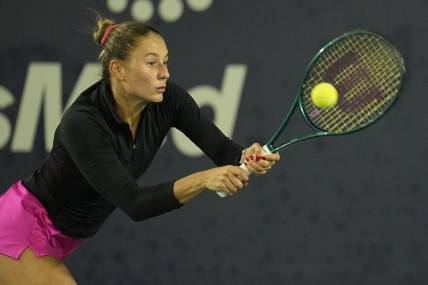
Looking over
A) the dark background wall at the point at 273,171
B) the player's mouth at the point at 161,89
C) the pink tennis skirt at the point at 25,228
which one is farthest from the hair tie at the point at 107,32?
the dark background wall at the point at 273,171

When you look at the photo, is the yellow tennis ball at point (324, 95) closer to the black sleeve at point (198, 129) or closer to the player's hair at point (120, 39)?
the black sleeve at point (198, 129)

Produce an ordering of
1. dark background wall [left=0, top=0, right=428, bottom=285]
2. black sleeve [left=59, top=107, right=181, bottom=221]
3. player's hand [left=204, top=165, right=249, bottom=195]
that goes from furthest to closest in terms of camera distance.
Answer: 1. dark background wall [left=0, top=0, right=428, bottom=285]
2. black sleeve [left=59, top=107, right=181, bottom=221]
3. player's hand [left=204, top=165, right=249, bottom=195]

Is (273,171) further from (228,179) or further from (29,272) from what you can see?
(228,179)

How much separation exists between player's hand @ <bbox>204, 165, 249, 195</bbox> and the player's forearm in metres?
0.03

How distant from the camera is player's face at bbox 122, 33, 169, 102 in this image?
2488mm

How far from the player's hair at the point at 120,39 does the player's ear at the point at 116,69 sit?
0.01m

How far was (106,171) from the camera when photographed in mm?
2350

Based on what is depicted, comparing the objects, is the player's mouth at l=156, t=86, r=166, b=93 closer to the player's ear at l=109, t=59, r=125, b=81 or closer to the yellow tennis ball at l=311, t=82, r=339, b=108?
the player's ear at l=109, t=59, r=125, b=81

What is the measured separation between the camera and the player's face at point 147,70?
249 cm

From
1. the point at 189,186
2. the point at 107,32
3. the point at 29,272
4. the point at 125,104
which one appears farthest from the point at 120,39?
the point at 29,272

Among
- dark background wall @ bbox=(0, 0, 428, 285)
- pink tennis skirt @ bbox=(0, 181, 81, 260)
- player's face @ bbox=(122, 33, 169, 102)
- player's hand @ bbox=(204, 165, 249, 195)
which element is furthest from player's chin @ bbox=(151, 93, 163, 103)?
dark background wall @ bbox=(0, 0, 428, 285)

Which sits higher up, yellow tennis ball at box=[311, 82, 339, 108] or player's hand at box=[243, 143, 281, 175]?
yellow tennis ball at box=[311, 82, 339, 108]

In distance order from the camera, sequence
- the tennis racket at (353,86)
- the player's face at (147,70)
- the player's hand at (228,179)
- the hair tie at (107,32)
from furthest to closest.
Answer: the tennis racket at (353,86) < the hair tie at (107,32) < the player's face at (147,70) < the player's hand at (228,179)

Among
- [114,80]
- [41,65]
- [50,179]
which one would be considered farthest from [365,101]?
[41,65]
